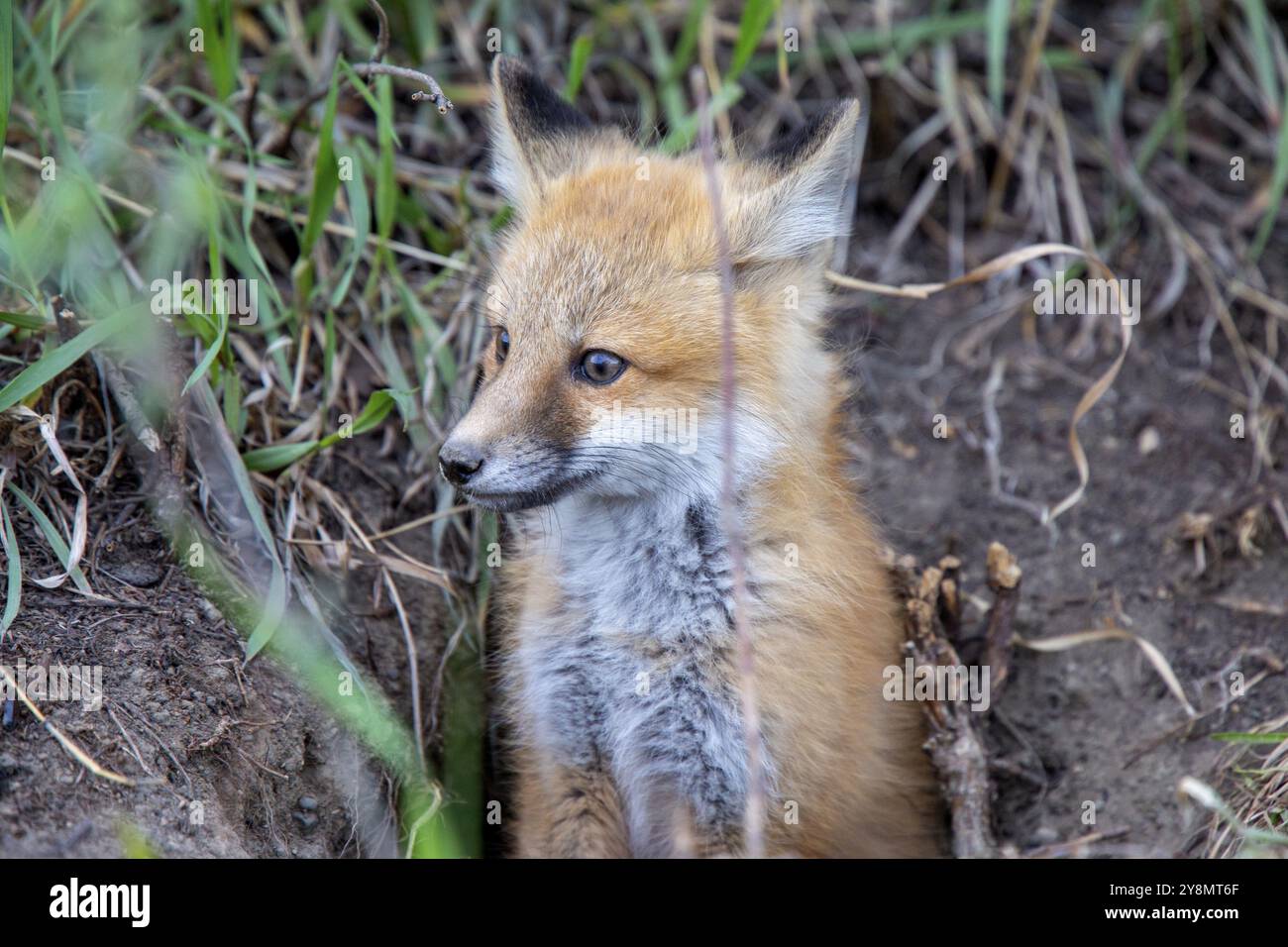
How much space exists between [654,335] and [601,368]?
185 mm

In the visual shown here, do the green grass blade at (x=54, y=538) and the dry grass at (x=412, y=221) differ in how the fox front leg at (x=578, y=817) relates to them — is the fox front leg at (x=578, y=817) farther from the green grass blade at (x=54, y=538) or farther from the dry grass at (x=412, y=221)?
the green grass blade at (x=54, y=538)

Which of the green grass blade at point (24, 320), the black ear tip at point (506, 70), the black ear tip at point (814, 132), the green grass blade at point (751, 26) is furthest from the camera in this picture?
the green grass blade at point (751, 26)

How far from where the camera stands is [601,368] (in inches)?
139

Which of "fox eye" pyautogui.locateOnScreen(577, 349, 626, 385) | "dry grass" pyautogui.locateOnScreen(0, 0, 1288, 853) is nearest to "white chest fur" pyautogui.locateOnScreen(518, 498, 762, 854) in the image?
"fox eye" pyautogui.locateOnScreen(577, 349, 626, 385)

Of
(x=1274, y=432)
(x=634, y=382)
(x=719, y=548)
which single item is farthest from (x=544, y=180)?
(x=1274, y=432)

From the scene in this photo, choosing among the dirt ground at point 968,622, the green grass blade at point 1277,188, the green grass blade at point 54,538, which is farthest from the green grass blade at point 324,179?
the green grass blade at point 1277,188

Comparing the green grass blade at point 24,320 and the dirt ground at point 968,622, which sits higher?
the green grass blade at point 24,320

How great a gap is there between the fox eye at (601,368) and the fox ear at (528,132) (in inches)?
36.7

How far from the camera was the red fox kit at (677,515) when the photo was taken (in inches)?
139

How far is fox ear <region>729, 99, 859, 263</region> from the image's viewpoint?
3.64 meters

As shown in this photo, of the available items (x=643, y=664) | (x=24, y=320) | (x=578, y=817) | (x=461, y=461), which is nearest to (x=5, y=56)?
(x=24, y=320)

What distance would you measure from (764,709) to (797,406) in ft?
3.12

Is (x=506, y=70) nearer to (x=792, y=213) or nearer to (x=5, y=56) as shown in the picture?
(x=792, y=213)

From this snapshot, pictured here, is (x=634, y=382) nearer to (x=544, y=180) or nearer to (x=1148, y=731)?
(x=544, y=180)
